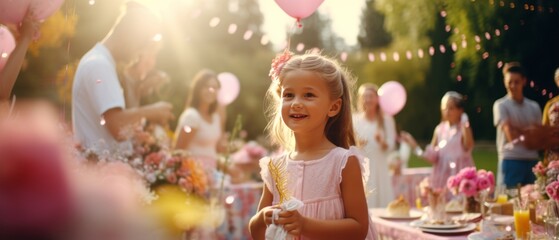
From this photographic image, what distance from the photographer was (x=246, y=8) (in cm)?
2748

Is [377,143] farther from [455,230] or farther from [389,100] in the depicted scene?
[455,230]

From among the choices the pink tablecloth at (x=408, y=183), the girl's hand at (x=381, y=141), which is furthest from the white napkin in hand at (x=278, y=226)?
the pink tablecloth at (x=408, y=183)

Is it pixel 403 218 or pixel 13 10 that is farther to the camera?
pixel 403 218

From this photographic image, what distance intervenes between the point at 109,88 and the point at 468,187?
6.35 feet

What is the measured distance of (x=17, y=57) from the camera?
2061 millimetres

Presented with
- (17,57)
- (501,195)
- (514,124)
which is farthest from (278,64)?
(514,124)

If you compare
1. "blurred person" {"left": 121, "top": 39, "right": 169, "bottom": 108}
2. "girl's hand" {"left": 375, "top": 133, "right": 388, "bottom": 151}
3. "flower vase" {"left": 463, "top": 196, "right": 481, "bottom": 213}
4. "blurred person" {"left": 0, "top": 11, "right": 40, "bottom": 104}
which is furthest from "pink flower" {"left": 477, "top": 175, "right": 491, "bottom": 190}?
"girl's hand" {"left": 375, "top": 133, "right": 388, "bottom": 151}

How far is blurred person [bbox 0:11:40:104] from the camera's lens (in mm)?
2008

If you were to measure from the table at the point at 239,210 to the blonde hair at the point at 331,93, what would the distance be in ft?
9.54

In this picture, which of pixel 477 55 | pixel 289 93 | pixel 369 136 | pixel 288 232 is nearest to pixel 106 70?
pixel 289 93

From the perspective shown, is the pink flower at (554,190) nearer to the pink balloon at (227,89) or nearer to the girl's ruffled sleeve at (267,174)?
the girl's ruffled sleeve at (267,174)

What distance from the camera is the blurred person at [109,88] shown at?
2.52 meters

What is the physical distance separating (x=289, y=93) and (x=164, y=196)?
1.04 meters

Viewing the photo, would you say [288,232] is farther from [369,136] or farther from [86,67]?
[369,136]
